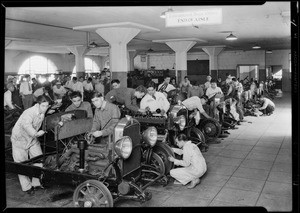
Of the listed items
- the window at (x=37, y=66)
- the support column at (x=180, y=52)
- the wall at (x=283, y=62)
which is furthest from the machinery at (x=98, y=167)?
the wall at (x=283, y=62)

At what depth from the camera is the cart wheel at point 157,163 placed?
5.39 meters

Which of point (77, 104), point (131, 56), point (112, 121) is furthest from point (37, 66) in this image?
point (112, 121)

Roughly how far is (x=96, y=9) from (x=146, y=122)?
3572 millimetres

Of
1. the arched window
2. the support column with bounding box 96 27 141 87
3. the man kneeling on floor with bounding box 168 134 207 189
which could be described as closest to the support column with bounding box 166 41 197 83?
the support column with bounding box 96 27 141 87

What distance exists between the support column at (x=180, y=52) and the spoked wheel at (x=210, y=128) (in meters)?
8.33

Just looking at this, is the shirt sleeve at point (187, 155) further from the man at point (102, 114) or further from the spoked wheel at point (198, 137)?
the spoked wheel at point (198, 137)

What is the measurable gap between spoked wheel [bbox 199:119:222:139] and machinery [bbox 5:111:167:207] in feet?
10.7

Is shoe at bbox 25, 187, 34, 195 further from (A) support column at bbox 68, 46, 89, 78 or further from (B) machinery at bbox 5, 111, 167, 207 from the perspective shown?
(A) support column at bbox 68, 46, 89, 78

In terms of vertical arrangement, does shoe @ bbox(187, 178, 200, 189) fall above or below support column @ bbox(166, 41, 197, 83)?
below

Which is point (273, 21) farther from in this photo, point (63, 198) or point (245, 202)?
point (63, 198)

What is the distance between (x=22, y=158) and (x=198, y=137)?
3.98 meters

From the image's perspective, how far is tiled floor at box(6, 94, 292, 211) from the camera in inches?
184

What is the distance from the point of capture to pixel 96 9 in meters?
7.83
